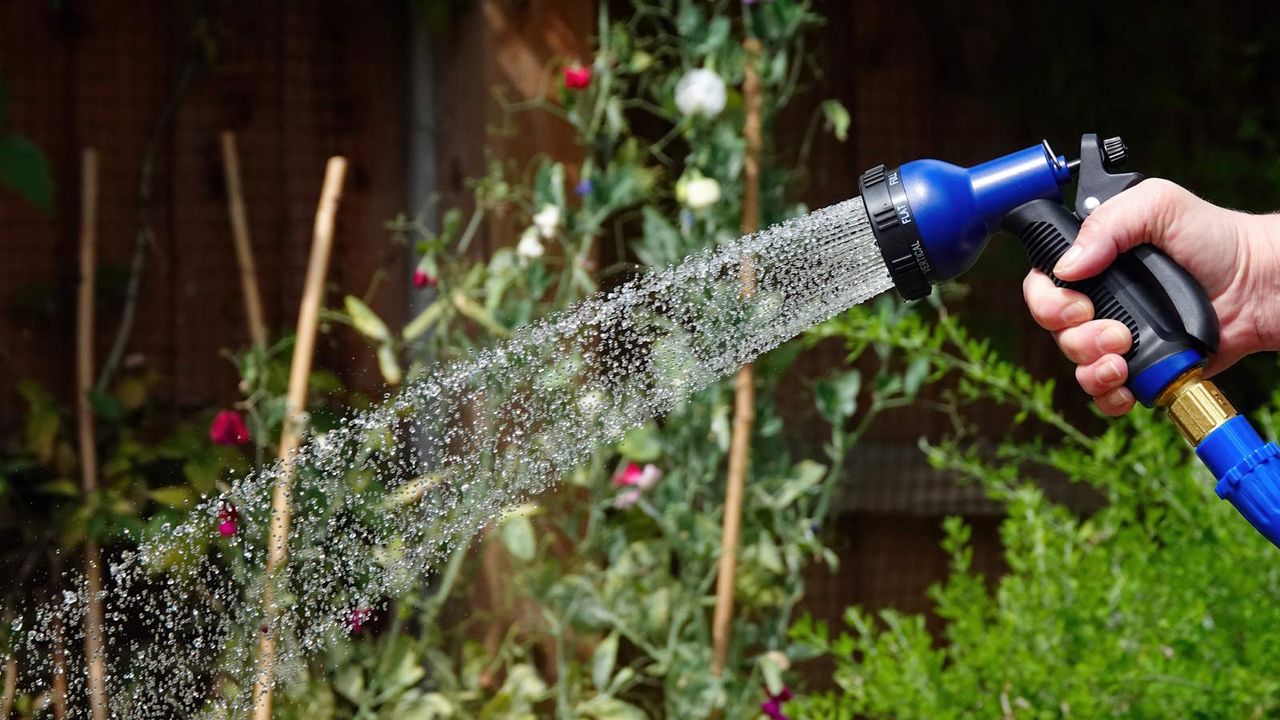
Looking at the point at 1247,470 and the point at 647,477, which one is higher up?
the point at 647,477

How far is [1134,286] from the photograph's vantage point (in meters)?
0.97

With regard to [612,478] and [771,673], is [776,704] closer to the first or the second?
[771,673]

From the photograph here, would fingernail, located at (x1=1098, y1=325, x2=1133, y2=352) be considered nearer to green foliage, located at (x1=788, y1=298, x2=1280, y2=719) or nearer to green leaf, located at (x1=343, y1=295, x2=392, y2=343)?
green foliage, located at (x1=788, y1=298, x2=1280, y2=719)

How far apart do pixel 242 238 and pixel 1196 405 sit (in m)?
1.61

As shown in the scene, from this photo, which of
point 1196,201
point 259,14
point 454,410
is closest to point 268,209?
point 259,14

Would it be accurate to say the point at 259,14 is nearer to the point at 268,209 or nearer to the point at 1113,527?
the point at 268,209

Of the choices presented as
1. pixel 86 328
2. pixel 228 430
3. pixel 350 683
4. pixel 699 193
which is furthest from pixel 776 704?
pixel 86 328

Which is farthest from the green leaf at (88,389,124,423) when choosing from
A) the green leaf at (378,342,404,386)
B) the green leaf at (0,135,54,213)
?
the green leaf at (378,342,404,386)

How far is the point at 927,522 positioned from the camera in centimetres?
272

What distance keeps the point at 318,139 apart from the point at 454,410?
3.64ft

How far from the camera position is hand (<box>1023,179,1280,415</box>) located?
955 mm

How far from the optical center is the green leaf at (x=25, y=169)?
2.08 metres

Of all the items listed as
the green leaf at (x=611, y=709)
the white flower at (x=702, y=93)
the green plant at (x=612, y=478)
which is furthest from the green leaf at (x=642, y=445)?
the white flower at (x=702, y=93)

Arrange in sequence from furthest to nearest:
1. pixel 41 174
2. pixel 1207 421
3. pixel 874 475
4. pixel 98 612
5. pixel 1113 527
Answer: pixel 874 475, pixel 41 174, pixel 1113 527, pixel 98 612, pixel 1207 421
